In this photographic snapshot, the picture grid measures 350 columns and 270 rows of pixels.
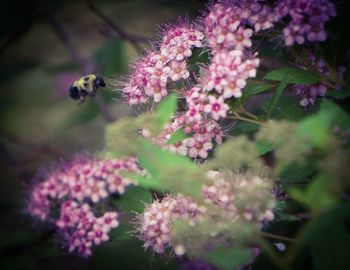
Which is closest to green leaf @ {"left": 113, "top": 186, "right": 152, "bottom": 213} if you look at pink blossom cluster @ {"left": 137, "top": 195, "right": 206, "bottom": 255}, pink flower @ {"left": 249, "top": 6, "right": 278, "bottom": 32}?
pink blossom cluster @ {"left": 137, "top": 195, "right": 206, "bottom": 255}

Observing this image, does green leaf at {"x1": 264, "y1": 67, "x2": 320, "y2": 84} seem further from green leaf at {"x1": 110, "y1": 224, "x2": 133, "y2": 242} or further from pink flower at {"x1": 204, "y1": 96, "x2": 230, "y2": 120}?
green leaf at {"x1": 110, "y1": 224, "x2": 133, "y2": 242}

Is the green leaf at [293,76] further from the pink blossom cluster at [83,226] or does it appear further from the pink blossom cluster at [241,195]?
the pink blossom cluster at [83,226]

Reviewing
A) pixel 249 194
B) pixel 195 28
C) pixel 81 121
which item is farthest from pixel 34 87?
pixel 249 194

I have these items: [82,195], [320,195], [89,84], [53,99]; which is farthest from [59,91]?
[320,195]

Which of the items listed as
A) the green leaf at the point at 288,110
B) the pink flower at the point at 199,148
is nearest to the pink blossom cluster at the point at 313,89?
the green leaf at the point at 288,110

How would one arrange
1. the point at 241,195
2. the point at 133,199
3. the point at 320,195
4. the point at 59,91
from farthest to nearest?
the point at 59,91, the point at 133,199, the point at 241,195, the point at 320,195

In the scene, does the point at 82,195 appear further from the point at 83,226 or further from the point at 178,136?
the point at 178,136
